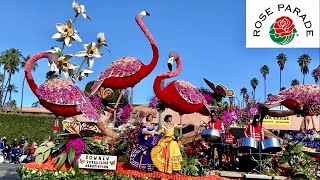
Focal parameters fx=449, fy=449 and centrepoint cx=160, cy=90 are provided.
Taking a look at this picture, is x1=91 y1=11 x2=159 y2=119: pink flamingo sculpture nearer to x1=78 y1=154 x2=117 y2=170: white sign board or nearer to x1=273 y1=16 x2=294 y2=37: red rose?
x1=78 y1=154 x2=117 y2=170: white sign board

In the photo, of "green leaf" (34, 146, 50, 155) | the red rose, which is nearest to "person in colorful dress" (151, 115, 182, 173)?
"green leaf" (34, 146, 50, 155)

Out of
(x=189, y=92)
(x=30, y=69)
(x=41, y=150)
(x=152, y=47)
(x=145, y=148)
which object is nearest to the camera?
(x=145, y=148)

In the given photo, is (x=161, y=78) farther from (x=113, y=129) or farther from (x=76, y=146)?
(x=76, y=146)

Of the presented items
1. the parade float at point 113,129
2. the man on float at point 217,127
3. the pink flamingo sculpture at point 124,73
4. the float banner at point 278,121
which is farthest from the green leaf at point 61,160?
the float banner at point 278,121

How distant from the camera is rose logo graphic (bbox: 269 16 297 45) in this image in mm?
10773

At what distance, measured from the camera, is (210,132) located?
11711 mm

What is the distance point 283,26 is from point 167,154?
419 cm

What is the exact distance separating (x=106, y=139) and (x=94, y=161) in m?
0.94

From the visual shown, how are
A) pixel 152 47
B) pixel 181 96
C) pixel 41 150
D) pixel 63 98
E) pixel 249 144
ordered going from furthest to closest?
pixel 152 47 < pixel 181 96 < pixel 63 98 < pixel 41 150 < pixel 249 144

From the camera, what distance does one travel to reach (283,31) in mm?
11062

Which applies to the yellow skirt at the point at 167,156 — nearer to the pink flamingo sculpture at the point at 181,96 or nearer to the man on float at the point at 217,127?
the man on float at the point at 217,127

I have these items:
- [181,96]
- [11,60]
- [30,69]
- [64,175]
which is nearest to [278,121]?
[181,96]

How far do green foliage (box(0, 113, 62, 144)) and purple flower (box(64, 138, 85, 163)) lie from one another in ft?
63.1

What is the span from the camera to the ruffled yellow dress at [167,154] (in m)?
10.5
